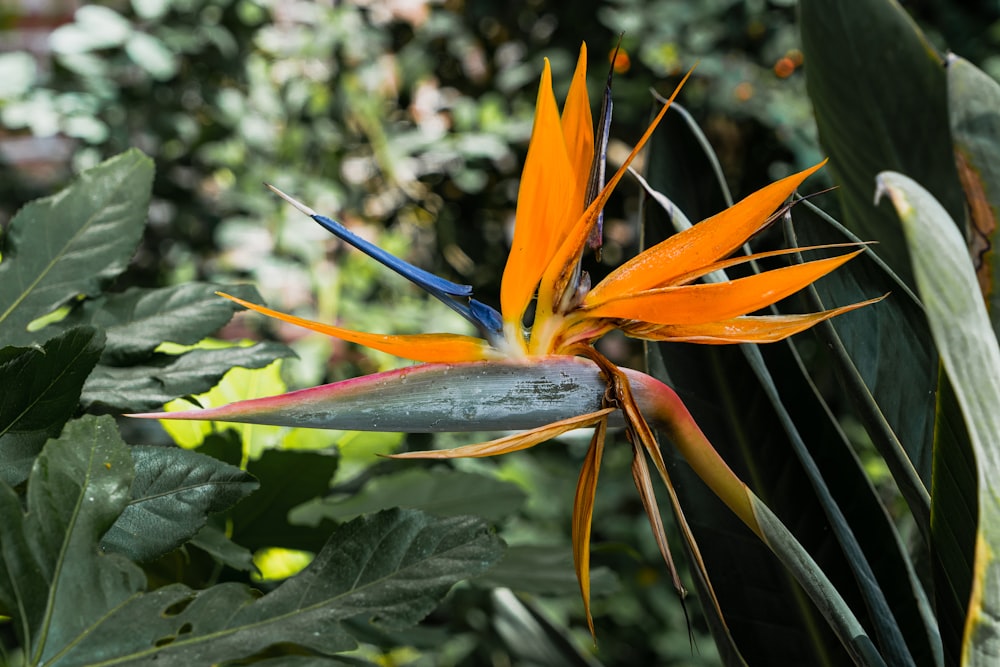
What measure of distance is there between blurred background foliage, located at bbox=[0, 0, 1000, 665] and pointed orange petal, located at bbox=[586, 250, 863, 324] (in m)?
0.91

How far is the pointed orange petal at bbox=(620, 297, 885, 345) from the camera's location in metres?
0.29

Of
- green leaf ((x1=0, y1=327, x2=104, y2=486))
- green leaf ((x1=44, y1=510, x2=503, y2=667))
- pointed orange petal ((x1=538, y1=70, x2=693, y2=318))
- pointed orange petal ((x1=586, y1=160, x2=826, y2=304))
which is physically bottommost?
green leaf ((x1=44, y1=510, x2=503, y2=667))

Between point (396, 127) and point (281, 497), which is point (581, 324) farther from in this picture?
point (396, 127)

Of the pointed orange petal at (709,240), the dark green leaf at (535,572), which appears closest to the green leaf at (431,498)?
the dark green leaf at (535,572)

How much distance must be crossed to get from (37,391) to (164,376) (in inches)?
3.1

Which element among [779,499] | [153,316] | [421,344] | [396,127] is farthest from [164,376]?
[396,127]

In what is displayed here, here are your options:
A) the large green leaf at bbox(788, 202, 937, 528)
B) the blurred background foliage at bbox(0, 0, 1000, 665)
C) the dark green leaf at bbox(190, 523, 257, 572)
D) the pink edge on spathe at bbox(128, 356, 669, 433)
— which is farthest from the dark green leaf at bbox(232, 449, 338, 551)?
the blurred background foliage at bbox(0, 0, 1000, 665)

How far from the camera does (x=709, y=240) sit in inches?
12.0

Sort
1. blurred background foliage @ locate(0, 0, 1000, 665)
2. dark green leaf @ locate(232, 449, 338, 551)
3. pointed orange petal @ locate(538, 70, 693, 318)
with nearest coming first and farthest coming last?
pointed orange petal @ locate(538, 70, 693, 318) → dark green leaf @ locate(232, 449, 338, 551) → blurred background foliage @ locate(0, 0, 1000, 665)

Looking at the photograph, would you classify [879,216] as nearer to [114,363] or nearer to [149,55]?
[114,363]

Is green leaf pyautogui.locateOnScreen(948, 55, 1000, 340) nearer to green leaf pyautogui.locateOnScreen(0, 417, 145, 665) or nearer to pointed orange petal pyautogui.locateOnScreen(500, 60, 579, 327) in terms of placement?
pointed orange petal pyautogui.locateOnScreen(500, 60, 579, 327)

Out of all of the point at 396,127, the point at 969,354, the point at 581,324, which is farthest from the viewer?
the point at 396,127

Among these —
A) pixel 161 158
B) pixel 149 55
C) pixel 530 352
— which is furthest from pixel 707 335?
pixel 161 158

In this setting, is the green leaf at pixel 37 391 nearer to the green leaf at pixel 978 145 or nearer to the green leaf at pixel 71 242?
the green leaf at pixel 71 242
